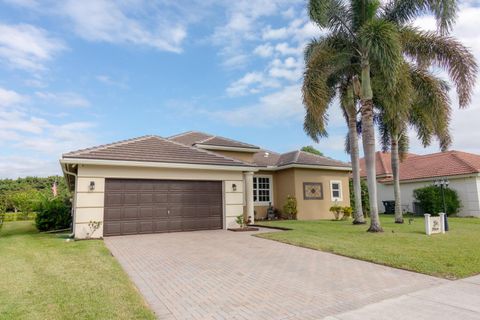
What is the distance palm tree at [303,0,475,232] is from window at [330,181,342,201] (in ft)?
24.8

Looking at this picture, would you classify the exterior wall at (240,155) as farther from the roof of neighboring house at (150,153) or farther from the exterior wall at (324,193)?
the roof of neighboring house at (150,153)

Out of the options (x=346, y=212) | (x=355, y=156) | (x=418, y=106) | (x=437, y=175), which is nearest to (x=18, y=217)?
(x=346, y=212)

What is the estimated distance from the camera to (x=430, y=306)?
468 cm

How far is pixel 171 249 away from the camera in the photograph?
9617 millimetres

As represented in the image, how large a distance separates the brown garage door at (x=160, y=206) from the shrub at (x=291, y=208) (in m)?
6.05

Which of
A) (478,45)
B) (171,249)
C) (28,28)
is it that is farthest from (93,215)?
(478,45)

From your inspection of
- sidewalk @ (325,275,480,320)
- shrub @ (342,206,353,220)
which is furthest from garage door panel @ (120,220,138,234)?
shrub @ (342,206,353,220)

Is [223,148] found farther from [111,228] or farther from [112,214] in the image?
[111,228]

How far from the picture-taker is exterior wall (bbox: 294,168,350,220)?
19891mm

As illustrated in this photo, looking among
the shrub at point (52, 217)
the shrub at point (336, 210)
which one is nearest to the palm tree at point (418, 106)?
the shrub at point (336, 210)

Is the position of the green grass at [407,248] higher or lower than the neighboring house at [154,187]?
lower

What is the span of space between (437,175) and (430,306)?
2378 centimetres

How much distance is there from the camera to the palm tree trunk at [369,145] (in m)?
12.7

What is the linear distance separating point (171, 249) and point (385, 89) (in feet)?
35.4
